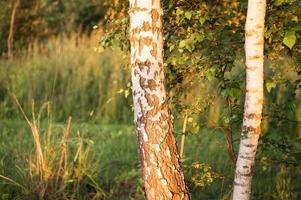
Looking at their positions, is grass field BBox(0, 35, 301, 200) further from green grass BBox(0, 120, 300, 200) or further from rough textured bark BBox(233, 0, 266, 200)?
rough textured bark BBox(233, 0, 266, 200)

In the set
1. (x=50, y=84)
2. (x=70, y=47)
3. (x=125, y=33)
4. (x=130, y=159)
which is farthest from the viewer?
(x=70, y=47)

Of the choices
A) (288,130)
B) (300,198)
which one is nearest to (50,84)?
(288,130)

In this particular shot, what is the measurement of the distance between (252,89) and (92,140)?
11.8 ft

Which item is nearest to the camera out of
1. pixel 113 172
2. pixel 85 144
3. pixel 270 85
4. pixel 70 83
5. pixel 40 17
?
pixel 270 85

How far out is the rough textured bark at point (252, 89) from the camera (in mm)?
3260

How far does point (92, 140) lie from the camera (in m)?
6.64

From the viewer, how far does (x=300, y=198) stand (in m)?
5.17

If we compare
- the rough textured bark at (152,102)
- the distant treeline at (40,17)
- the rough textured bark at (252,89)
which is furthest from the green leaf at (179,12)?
the distant treeline at (40,17)

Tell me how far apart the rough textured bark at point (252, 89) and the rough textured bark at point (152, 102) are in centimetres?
42

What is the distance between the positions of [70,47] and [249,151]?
7782 mm

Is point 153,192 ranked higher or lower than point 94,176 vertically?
higher

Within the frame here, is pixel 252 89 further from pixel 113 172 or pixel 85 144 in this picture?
pixel 85 144

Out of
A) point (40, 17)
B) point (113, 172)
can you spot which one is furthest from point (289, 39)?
point (40, 17)

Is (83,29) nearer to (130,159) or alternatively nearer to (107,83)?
(107,83)
